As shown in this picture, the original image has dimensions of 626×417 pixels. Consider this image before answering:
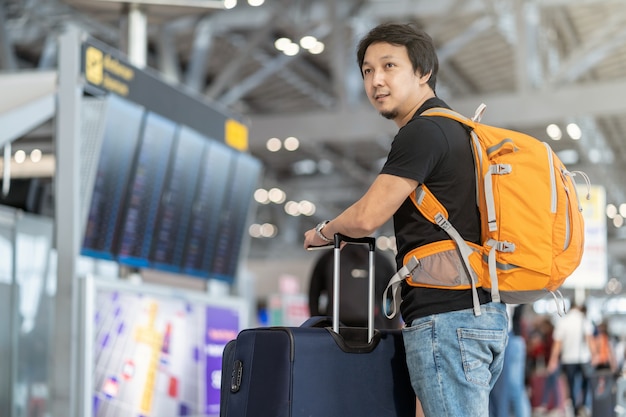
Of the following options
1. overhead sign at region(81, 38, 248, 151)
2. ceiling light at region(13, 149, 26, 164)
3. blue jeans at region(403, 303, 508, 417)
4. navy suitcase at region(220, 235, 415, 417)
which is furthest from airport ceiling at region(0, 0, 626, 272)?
blue jeans at region(403, 303, 508, 417)

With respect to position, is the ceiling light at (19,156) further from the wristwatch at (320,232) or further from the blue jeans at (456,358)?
the blue jeans at (456,358)

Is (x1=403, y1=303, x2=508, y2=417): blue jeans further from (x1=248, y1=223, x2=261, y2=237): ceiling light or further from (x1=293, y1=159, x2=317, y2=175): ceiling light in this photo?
(x1=248, y1=223, x2=261, y2=237): ceiling light

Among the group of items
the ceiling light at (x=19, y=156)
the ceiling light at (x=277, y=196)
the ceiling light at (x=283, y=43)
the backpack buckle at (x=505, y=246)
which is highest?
the ceiling light at (x=283, y=43)

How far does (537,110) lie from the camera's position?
15.8 m

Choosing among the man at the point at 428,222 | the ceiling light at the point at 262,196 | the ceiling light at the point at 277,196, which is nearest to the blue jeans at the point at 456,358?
the man at the point at 428,222

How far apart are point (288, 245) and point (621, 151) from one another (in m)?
21.0

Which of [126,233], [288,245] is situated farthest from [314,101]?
[288,245]

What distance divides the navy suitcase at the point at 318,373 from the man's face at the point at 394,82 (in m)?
0.42

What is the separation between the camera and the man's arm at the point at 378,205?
9.11 ft

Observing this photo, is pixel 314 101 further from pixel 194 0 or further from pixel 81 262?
pixel 81 262

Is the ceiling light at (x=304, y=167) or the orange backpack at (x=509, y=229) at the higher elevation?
the ceiling light at (x=304, y=167)

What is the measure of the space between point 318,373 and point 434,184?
0.63 m

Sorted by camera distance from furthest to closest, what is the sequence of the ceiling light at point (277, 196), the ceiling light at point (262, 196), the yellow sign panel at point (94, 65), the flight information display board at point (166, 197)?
the ceiling light at point (262, 196)
the ceiling light at point (277, 196)
the flight information display board at point (166, 197)
the yellow sign panel at point (94, 65)

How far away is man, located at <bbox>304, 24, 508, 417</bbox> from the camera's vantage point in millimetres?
2773
